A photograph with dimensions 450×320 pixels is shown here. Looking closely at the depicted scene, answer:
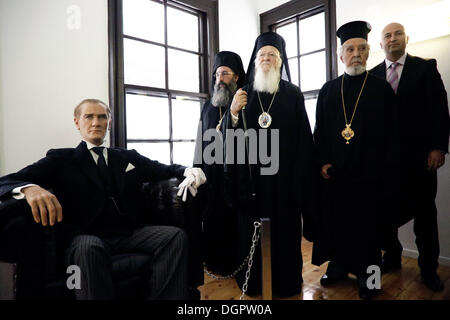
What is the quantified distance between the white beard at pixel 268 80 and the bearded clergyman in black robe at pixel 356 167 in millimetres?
477

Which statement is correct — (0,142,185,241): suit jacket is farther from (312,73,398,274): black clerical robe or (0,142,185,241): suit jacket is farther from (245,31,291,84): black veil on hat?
(312,73,398,274): black clerical robe

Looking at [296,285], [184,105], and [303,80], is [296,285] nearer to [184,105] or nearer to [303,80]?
[184,105]

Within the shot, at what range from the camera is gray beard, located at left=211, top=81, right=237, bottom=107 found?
2602mm

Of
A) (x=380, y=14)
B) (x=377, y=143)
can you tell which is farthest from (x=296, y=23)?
(x=377, y=143)

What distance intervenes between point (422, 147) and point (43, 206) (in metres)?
2.53

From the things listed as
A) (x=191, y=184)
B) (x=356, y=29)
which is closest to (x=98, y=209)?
(x=191, y=184)

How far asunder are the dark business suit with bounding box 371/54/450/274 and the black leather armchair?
1.49 meters

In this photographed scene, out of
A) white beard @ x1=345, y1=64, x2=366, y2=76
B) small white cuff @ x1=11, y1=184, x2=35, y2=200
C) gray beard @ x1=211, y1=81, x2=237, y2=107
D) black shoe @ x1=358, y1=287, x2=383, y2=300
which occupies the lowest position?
black shoe @ x1=358, y1=287, x2=383, y2=300

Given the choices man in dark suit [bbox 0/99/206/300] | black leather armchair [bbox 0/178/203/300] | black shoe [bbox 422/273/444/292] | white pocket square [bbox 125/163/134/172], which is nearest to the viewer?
black leather armchair [bbox 0/178/203/300]

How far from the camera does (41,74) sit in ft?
7.91

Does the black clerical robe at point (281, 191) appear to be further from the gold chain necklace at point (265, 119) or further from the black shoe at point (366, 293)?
the black shoe at point (366, 293)

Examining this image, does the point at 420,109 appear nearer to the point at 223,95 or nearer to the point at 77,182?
the point at 223,95

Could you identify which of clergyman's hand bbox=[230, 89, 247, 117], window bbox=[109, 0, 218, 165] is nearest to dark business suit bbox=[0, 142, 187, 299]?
clergyman's hand bbox=[230, 89, 247, 117]
